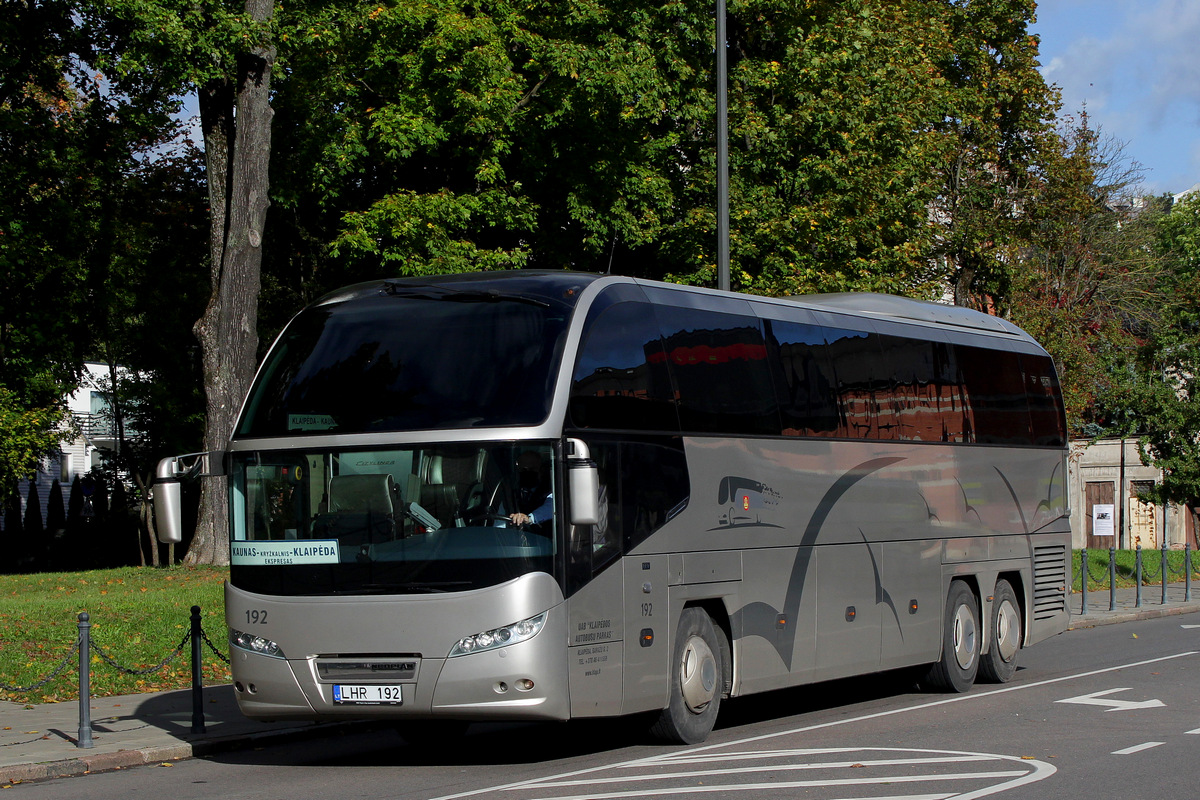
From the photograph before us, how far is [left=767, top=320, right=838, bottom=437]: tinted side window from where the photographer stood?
13.1m

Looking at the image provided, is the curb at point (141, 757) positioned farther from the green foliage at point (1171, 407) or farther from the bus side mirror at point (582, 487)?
the green foliage at point (1171, 407)

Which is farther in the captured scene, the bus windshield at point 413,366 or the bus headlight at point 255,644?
the bus headlight at point 255,644

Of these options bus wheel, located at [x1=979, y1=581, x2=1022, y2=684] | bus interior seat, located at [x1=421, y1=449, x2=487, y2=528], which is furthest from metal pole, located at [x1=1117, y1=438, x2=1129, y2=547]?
bus interior seat, located at [x1=421, y1=449, x2=487, y2=528]

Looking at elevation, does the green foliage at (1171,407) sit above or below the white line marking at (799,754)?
above

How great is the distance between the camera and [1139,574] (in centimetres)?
2925

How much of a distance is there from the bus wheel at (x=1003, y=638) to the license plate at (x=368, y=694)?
8.98 metres

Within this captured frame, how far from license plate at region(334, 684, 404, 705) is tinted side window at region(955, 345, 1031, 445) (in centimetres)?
869

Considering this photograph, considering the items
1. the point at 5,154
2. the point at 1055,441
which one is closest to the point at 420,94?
Result: the point at 5,154

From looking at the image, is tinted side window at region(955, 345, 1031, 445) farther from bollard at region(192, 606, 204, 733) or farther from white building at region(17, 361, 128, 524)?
white building at region(17, 361, 128, 524)

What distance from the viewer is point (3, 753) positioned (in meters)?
11.3

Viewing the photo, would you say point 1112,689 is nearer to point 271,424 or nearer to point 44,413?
point 271,424

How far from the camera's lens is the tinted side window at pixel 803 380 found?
1310cm

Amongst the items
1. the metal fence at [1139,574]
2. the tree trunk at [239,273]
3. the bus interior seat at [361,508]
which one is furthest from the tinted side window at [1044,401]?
the tree trunk at [239,273]

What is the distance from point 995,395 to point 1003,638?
115 inches
